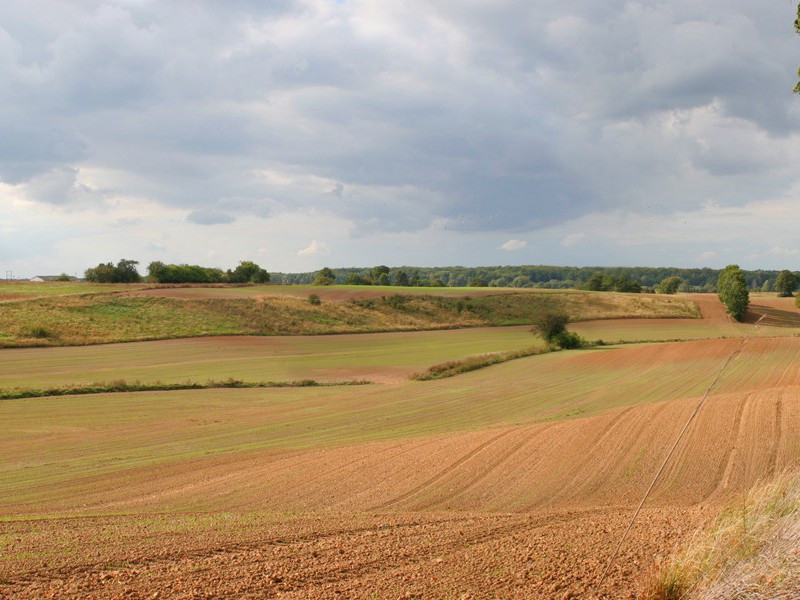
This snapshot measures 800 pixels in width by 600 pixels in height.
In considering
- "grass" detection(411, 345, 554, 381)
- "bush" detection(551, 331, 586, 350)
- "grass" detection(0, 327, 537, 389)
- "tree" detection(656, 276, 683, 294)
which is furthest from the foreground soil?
"tree" detection(656, 276, 683, 294)

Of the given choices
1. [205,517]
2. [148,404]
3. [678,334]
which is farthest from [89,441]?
[678,334]

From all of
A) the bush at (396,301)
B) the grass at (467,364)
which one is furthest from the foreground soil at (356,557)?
the bush at (396,301)

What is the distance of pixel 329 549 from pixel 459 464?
8.80 m

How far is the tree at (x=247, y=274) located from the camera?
14412 cm

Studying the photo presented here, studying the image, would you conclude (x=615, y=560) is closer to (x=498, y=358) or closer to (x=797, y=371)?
(x=797, y=371)

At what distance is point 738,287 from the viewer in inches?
3617

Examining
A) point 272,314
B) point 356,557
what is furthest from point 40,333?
point 356,557

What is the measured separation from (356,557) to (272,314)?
245 feet

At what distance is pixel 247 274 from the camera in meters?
146

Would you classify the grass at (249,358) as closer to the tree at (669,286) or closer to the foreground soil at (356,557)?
the foreground soil at (356,557)

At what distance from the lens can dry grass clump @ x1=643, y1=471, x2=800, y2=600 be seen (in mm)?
6219

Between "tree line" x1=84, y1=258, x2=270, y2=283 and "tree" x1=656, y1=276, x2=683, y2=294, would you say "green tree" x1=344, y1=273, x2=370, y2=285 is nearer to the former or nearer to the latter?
"tree line" x1=84, y1=258, x2=270, y2=283

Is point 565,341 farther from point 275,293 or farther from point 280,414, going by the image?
point 275,293

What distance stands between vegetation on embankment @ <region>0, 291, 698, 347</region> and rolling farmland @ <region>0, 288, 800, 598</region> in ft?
80.7
